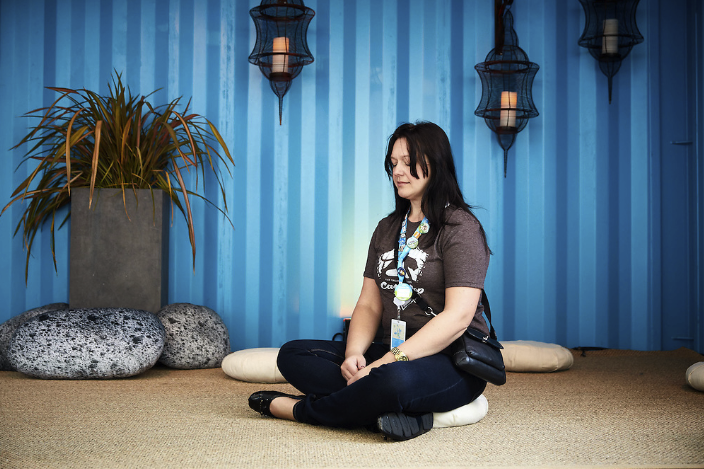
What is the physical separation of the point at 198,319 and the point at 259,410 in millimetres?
1402

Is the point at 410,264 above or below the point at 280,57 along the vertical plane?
below

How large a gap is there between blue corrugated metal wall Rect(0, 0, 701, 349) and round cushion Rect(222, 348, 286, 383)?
82 cm

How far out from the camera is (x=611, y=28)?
12.1 feet

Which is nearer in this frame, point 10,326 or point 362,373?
point 362,373

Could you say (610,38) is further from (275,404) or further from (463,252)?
(275,404)

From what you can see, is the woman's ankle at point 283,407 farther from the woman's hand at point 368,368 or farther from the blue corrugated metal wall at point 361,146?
the blue corrugated metal wall at point 361,146

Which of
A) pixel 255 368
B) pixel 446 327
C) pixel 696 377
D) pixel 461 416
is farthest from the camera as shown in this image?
pixel 255 368

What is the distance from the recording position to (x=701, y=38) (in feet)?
12.0

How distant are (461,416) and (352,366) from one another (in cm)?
39

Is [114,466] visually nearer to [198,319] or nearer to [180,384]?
[180,384]

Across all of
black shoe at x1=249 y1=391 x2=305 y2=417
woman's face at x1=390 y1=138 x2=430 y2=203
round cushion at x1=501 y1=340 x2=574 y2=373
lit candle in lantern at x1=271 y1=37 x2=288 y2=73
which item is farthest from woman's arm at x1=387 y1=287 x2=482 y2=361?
lit candle in lantern at x1=271 y1=37 x2=288 y2=73

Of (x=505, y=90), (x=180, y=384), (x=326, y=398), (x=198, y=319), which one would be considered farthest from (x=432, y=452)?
(x=505, y=90)

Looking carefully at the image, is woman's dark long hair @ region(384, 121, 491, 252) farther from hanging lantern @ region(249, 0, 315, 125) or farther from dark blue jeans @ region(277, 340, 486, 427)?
hanging lantern @ region(249, 0, 315, 125)

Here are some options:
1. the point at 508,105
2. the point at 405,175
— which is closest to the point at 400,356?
the point at 405,175
